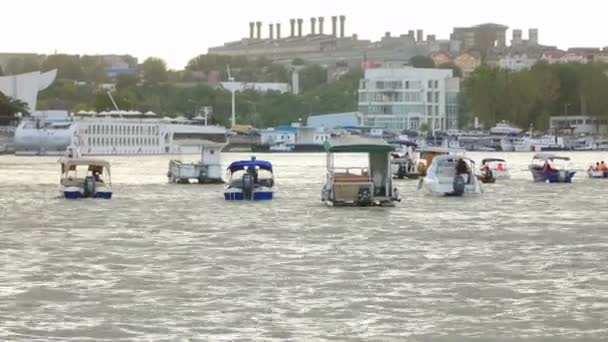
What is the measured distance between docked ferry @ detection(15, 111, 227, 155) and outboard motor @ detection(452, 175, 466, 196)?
83.5 meters

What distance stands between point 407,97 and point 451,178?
126 meters

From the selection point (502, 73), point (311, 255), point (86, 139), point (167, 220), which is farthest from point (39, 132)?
point (311, 255)

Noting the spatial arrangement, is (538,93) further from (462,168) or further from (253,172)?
(253,172)

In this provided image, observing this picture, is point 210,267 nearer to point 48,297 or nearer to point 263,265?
point 263,265

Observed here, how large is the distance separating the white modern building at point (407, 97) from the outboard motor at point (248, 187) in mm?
125431

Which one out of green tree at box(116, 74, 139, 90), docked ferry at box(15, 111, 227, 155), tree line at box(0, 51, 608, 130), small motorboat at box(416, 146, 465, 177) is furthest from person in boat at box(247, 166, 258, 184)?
green tree at box(116, 74, 139, 90)

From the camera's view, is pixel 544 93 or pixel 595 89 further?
pixel 595 89

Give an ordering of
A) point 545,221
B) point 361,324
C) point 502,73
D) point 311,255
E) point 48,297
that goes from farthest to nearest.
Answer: point 502,73 → point 545,221 → point 311,255 → point 48,297 → point 361,324

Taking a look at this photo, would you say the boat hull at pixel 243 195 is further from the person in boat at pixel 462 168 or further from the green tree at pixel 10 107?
the green tree at pixel 10 107

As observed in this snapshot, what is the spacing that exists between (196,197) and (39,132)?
87089 millimetres

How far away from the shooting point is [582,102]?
15700 cm

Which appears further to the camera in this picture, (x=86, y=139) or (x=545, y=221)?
(x=86, y=139)

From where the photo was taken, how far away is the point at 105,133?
136500 millimetres

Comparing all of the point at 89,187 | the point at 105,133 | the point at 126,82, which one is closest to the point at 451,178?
the point at 89,187
